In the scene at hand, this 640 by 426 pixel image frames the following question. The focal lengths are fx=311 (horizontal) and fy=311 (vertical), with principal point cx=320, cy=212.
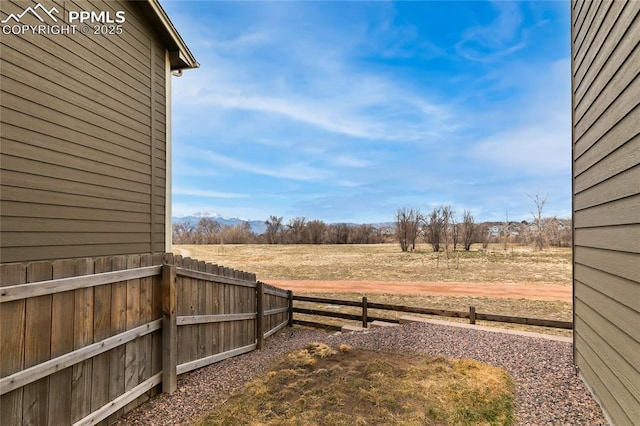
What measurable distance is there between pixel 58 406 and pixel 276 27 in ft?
40.0

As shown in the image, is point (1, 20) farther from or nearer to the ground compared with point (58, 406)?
farther from the ground

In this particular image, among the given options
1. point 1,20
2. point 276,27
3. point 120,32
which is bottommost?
point 1,20

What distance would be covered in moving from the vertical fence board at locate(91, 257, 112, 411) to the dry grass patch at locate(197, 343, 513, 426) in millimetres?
959

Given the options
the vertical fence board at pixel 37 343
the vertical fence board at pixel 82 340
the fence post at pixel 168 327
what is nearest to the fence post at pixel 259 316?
the fence post at pixel 168 327

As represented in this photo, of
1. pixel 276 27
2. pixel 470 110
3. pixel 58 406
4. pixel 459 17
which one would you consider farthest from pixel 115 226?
pixel 470 110

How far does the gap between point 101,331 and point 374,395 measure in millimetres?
2792

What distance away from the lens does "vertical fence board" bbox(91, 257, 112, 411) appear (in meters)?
2.77

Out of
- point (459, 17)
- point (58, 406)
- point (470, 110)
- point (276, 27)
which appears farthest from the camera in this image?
point (470, 110)

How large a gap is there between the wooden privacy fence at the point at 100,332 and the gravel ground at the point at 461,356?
0.27 meters

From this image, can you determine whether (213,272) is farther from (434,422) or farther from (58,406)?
(434,422)

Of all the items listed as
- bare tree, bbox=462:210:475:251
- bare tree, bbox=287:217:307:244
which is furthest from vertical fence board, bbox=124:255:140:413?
bare tree, bbox=287:217:307:244

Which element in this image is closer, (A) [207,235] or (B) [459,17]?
(B) [459,17]

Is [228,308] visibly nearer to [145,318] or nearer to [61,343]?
[145,318]

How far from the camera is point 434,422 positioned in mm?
2863
